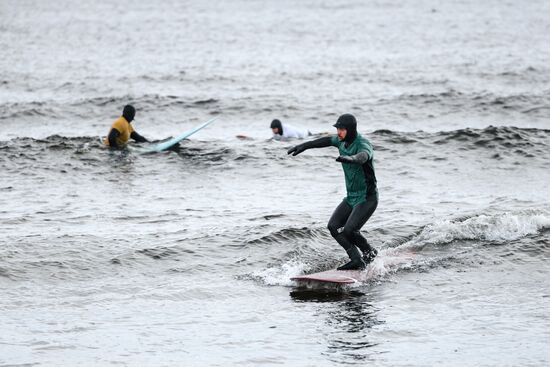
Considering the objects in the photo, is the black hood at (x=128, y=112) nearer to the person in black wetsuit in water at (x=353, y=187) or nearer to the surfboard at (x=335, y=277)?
the person in black wetsuit in water at (x=353, y=187)

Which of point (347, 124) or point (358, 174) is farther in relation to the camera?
point (358, 174)

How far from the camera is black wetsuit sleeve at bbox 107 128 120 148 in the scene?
23344mm

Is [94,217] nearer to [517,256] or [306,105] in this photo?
[517,256]

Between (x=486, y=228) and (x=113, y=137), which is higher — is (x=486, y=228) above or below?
below

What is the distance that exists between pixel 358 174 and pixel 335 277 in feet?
5.30

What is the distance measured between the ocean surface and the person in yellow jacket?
1.54ft

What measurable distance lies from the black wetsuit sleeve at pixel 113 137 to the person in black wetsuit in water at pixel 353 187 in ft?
37.6

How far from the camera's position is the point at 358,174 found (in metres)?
13.0

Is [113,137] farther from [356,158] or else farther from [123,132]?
[356,158]

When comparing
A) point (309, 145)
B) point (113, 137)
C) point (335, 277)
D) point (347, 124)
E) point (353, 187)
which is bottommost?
point (335, 277)

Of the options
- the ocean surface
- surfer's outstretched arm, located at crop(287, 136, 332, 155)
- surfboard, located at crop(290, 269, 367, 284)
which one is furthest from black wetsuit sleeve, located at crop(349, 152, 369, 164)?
the ocean surface

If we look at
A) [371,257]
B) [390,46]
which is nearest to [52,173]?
[371,257]

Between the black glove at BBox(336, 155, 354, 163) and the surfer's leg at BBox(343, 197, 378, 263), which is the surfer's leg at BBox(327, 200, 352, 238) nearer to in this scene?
the surfer's leg at BBox(343, 197, 378, 263)

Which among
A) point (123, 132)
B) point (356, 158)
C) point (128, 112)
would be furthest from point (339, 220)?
point (123, 132)
